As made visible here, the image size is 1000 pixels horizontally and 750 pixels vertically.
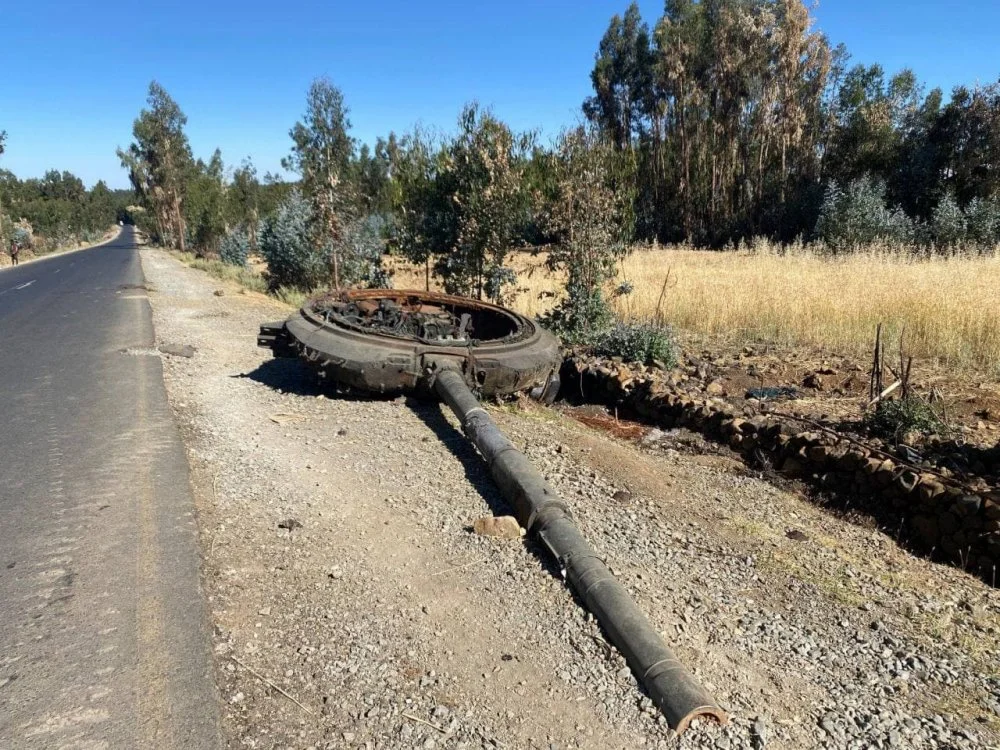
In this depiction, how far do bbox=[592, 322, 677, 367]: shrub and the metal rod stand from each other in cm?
453

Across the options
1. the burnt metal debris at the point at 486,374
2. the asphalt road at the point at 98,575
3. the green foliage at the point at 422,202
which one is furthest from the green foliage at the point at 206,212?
the asphalt road at the point at 98,575

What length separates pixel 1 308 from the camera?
1446 centimetres

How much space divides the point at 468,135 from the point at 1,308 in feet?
35.4

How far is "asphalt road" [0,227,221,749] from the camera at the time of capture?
2676mm

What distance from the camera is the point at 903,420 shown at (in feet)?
20.8

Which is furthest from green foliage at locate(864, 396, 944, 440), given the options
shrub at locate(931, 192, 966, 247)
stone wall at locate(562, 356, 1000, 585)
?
shrub at locate(931, 192, 966, 247)

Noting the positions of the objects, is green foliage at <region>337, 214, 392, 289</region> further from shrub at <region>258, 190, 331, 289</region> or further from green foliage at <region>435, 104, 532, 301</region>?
green foliage at <region>435, 104, 532, 301</region>

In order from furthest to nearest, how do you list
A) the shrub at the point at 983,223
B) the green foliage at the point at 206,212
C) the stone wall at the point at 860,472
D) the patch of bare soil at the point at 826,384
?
the green foliage at the point at 206,212 < the shrub at the point at 983,223 < the patch of bare soil at the point at 826,384 < the stone wall at the point at 860,472

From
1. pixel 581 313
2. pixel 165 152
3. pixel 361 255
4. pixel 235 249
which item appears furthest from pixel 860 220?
pixel 165 152

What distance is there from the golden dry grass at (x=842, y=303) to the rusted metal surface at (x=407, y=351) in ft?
13.1

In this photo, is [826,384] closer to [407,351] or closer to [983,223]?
[407,351]

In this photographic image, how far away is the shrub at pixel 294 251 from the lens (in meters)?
17.0

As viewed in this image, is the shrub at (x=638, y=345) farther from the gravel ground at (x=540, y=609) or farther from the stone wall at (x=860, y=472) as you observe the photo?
the gravel ground at (x=540, y=609)

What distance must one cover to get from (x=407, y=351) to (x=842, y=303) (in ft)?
26.9
